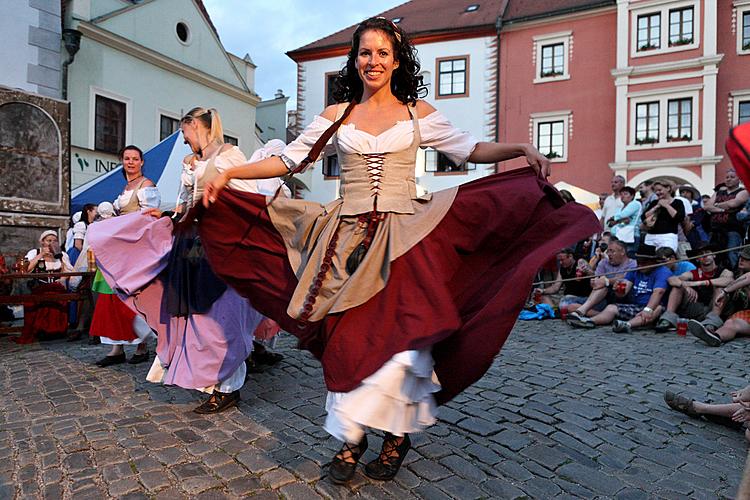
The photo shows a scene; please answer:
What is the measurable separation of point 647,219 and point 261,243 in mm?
6751

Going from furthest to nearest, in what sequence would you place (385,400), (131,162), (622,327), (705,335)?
(622,327) < (705,335) < (131,162) < (385,400)

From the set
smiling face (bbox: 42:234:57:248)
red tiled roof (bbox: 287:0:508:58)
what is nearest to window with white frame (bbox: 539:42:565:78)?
red tiled roof (bbox: 287:0:508:58)

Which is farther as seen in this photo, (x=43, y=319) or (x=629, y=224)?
(x=629, y=224)

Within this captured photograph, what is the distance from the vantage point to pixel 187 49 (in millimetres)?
17719

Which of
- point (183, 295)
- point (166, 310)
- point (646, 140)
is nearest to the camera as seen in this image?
point (183, 295)

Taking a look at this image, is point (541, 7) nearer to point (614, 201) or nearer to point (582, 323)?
point (614, 201)

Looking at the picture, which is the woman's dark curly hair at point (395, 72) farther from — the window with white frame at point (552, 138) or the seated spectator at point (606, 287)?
the window with white frame at point (552, 138)

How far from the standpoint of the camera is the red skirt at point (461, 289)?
2146mm

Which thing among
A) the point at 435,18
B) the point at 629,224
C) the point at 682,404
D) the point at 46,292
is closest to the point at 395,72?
the point at 682,404

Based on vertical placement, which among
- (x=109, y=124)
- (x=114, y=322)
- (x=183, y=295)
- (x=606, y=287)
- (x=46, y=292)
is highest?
(x=109, y=124)

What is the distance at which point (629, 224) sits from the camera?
8859 mm

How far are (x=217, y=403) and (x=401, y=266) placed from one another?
6.64ft

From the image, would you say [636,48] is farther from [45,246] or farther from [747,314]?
[45,246]

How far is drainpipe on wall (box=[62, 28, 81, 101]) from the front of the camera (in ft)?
43.2
